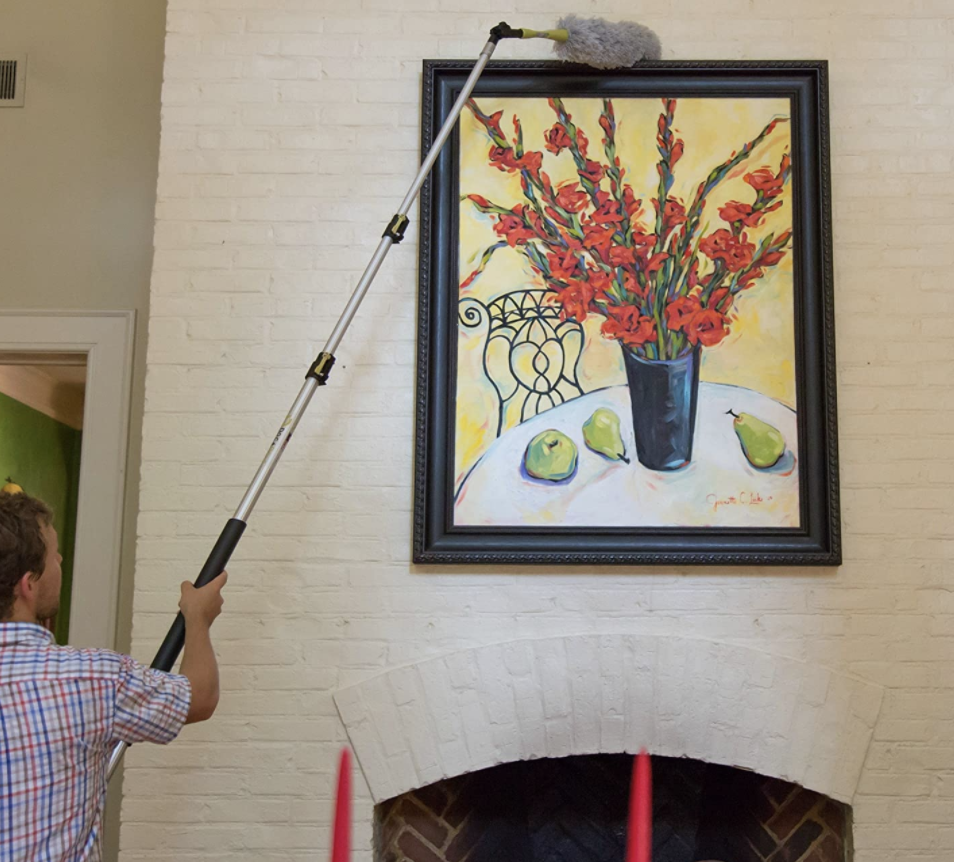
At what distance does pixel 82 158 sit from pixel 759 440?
1.96 m

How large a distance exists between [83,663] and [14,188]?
190cm

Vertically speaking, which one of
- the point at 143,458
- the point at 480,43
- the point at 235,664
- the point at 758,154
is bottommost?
the point at 235,664

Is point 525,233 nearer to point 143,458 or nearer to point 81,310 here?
point 143,458

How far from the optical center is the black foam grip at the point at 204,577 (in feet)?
5.88

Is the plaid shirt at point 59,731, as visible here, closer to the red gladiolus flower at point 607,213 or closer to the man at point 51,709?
the man at point 51,709

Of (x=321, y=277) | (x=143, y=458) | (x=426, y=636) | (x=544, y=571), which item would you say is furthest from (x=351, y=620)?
(x=321, y=277)

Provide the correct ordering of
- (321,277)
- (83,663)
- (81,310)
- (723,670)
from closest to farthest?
(83,663), (723,670), (321,277), (81,310)

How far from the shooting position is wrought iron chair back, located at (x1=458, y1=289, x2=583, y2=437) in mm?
2367

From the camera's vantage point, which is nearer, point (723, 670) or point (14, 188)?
point (723, 670)

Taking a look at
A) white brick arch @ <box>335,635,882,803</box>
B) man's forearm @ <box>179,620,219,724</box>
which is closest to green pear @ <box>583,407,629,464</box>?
white brick arch @ <box>335,635,882,803</box>

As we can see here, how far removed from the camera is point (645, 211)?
7.94 feet

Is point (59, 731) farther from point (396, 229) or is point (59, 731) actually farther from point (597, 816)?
point (597, 816)

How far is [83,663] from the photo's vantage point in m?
1.42

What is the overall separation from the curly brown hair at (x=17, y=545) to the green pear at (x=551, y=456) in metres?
1.11
